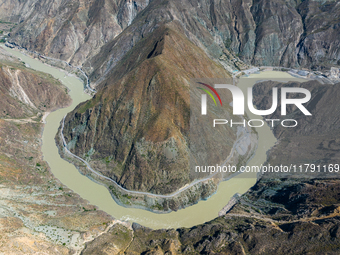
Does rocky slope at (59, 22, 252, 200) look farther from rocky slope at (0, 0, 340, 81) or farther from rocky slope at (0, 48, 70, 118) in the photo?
rocky slope at (0, 0, 340, 81)

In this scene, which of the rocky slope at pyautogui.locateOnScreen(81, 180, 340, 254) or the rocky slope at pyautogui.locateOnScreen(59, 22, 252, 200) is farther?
the rocky slope at pyautogui.locateOnScreen(59, 22, 252, 200)

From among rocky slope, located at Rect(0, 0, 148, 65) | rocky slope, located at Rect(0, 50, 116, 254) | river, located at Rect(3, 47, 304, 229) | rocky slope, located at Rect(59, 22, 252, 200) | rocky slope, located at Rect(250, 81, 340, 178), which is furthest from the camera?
rocky slope, located at Rect(0, 0, 148, 65)

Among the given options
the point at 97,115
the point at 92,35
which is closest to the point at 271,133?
the point at 97,115

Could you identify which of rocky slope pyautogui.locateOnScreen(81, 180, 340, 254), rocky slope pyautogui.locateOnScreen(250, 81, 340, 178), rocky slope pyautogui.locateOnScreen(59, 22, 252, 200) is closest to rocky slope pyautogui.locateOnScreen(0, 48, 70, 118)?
rocky slope pyautogui.locateOnScreen(59, 22, 252, 200)

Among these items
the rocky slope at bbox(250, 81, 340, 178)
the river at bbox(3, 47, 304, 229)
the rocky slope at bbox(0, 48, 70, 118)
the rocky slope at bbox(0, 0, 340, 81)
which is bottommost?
the river at bbox(3, 47, 304, 229)

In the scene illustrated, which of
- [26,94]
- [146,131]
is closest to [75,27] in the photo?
[26,94]

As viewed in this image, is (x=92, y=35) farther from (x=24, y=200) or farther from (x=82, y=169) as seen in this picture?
(x=24, y=200)
